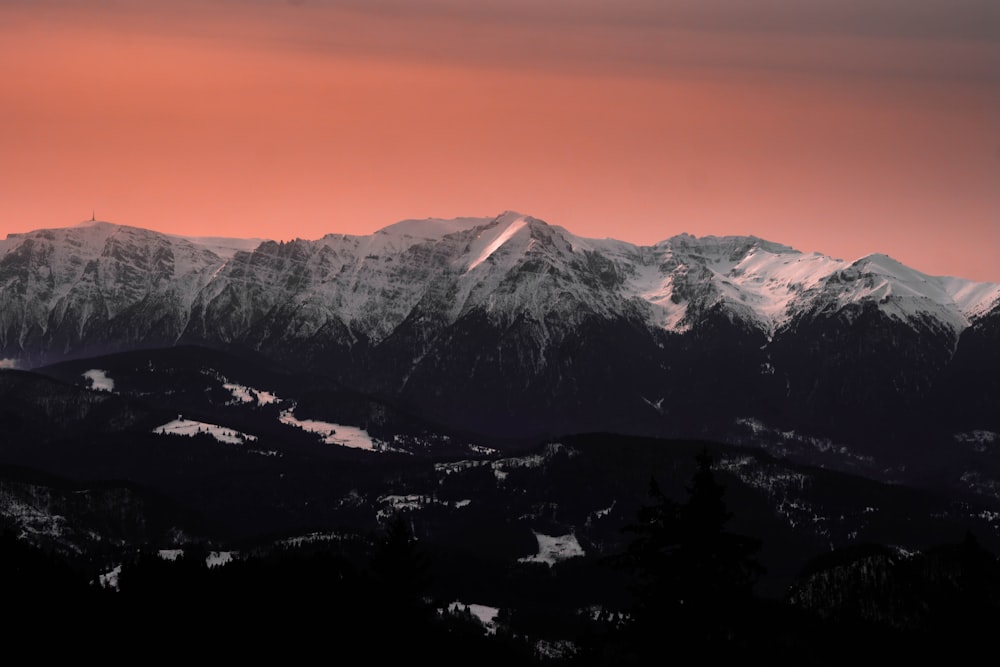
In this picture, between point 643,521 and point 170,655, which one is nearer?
point 643,521

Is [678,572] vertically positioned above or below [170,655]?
above

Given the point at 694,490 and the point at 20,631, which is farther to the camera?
the point at 20,631

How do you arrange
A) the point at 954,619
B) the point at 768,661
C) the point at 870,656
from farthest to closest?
1. the point at 870,656
2. the point at 954,619
3. the point at 768,661

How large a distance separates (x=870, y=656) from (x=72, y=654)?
88.1 meters

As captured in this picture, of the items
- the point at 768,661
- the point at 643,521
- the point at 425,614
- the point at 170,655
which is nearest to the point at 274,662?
the point at 170,655

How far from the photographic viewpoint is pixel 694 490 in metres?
96.1

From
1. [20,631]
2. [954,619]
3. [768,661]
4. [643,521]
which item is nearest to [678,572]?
[643,521]

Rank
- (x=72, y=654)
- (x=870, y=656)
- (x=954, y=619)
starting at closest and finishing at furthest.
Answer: (x=954, y=619)
(x=870, y=656)
(x=72, y=654)

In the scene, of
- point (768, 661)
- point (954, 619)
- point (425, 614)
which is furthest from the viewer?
point (425, 614)

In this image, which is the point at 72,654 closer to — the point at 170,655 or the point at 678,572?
the point at 170,655

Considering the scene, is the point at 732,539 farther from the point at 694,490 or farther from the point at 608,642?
the point at 608,642

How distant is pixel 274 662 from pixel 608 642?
94.3m

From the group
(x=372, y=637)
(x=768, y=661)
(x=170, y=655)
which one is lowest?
(x=170, y=655)

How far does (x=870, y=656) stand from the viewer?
15125 centimetres
